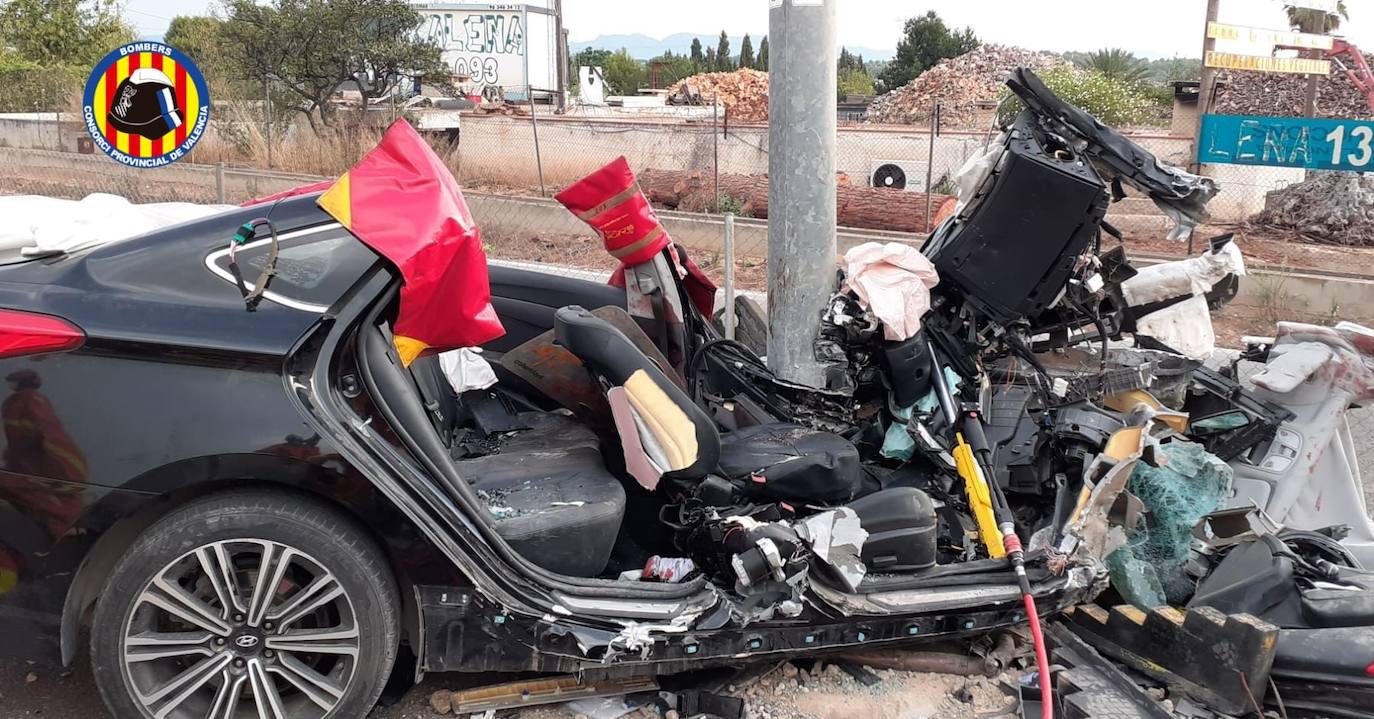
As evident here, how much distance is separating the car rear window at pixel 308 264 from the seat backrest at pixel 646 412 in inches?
29.1

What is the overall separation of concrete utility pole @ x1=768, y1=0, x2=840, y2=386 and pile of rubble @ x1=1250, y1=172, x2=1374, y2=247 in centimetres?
997

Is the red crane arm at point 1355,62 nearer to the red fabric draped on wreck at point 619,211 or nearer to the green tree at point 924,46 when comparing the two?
the red fabric draped on wreck at point 619,211

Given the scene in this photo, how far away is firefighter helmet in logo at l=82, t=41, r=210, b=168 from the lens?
611 centimetres

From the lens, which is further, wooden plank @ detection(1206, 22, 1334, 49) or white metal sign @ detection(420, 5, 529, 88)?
white metal sign @ detection(420, 5, 529, 88)

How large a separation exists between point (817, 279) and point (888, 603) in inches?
83.7

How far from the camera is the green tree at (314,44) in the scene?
20031 mm

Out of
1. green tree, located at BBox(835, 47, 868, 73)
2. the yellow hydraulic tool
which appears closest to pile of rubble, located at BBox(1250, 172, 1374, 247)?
the yellow hydraulic tool

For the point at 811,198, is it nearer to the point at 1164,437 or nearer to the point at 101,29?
the point at 1164,437

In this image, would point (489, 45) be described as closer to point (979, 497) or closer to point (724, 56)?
point (724, 56)

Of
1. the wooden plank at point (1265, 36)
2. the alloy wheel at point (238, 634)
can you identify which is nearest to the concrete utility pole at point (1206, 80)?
the wooden plank at point (1265, 36)

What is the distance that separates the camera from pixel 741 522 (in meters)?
3.17

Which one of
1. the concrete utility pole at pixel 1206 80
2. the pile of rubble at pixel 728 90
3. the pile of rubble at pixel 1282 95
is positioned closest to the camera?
the concrete utility pole at pixel 1206 80

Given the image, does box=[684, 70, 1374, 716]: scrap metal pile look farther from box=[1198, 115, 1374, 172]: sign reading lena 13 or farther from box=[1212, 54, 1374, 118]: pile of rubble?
box=[1212, 54, 1374, 118]: pile of rubble

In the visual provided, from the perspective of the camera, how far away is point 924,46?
150 feet
